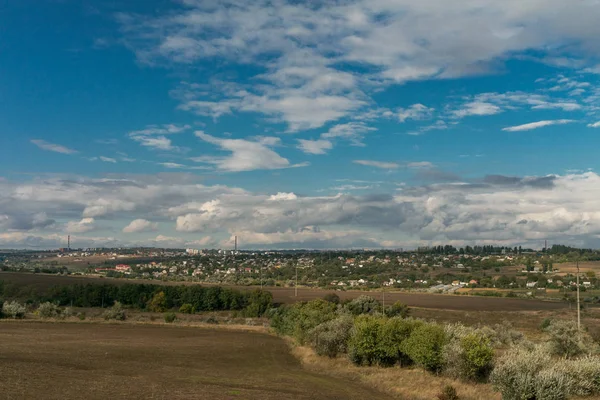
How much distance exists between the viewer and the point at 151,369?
3897 centimetres

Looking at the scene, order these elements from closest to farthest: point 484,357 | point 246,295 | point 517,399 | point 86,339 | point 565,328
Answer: point 517,399
point 484,357
point 565,328
point 86,339
point 246,295

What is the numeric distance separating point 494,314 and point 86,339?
75.0 m

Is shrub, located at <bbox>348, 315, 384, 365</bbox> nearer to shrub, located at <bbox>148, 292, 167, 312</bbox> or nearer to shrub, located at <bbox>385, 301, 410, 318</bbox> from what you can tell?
shrub, located at <bbox>385, 301, 410, 318</bbox>

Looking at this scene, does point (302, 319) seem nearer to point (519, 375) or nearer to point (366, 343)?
point (366, 343)

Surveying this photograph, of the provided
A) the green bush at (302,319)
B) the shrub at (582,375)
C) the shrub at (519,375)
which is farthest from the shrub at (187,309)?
the shrub at (582,375)

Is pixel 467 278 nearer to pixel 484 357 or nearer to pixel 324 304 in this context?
pixel 324 304

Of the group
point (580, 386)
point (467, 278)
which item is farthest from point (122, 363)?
point (467, 278)

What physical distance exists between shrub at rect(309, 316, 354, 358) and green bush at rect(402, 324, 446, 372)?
9.79 metres

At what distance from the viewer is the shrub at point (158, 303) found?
116 m

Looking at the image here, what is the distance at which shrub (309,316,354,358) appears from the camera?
5006cm

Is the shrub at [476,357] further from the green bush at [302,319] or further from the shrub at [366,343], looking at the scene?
the green bush at [302,319]

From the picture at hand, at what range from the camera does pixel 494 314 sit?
9675 cm

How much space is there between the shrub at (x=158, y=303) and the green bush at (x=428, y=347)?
86.9 m

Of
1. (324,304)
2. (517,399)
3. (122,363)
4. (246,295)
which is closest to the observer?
(517,399)
